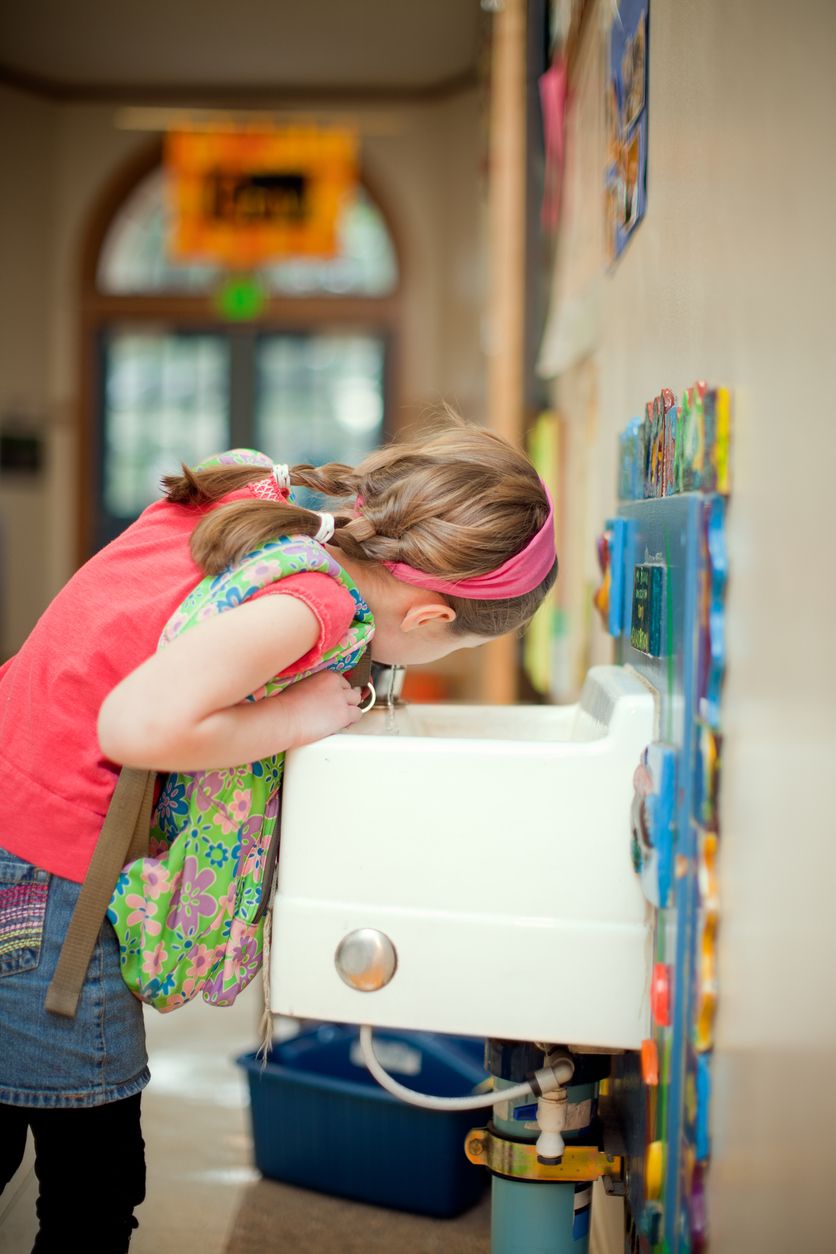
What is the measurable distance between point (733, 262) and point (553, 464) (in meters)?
1.72

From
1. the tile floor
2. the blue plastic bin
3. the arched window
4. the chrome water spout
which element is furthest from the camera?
the arched window

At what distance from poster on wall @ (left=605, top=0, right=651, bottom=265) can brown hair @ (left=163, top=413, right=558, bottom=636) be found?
393 mm

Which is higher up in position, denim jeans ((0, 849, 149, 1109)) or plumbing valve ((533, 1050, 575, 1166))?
Answer: denim jeans ((0, 849, 149, 1109))

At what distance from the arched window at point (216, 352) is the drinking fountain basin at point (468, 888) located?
592 centimetres

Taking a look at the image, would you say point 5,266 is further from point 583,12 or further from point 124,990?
point 124,990

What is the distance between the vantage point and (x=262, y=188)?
6559mm

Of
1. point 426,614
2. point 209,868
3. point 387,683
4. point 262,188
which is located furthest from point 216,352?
point 209,868

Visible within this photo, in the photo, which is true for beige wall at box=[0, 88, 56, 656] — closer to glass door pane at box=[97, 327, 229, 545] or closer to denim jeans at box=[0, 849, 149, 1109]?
glass door pane at box=[97, 327, 229, 545]

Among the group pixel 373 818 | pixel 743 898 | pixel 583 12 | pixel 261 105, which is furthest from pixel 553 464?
pixel 261 105

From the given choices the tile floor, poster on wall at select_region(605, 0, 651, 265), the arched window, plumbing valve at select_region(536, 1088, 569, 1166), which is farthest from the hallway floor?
the arched window

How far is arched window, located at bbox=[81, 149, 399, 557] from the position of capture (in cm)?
689

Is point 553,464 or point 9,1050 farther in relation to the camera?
point 553,464

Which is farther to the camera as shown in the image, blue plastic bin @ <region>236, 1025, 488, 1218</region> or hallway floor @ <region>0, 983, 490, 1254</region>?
blue plastic bin @ <region>236, 1025, 488, 1218</region>

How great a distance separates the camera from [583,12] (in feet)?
6.89
